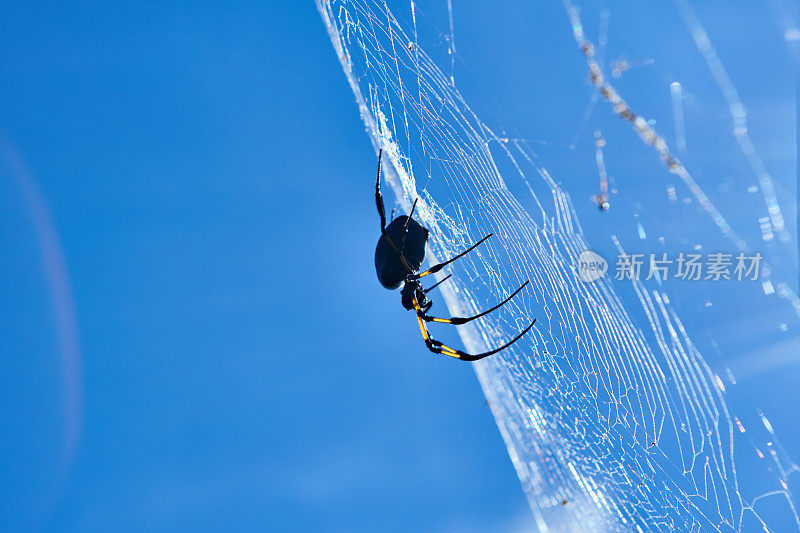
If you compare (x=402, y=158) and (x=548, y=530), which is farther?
(x=402, y=158)

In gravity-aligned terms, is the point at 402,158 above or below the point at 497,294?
above

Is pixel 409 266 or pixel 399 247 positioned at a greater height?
pixel 399 247

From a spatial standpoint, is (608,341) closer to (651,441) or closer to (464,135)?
(651,441)

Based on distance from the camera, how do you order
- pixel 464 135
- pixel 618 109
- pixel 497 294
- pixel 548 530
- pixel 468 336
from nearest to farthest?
pixel 618 109 → pixel 548 530 → pixel 464 135 → pixel 497 294 → pixel 468 336

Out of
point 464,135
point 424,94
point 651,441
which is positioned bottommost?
point 651,441

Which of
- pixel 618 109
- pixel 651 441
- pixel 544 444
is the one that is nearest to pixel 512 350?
pixel 544 444
